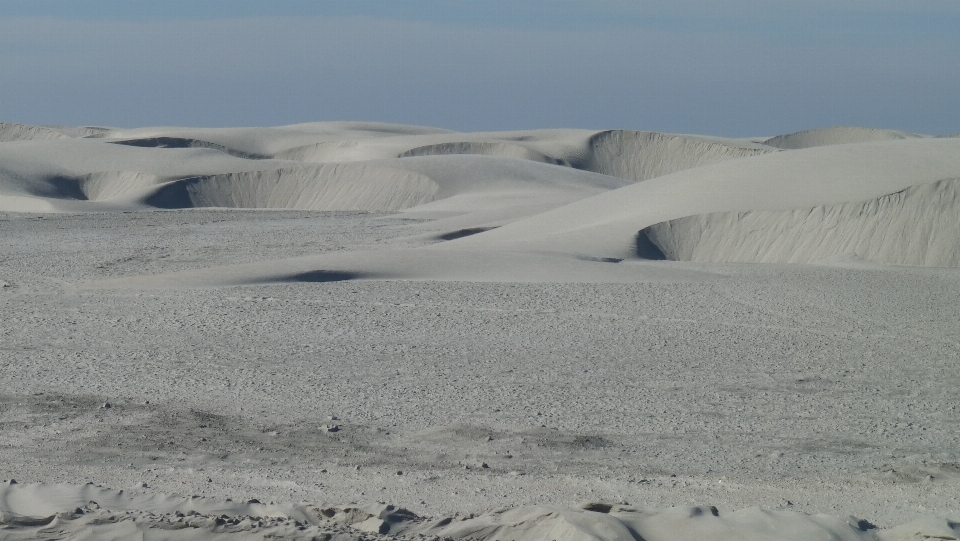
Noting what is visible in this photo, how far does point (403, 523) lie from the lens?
18.4 feet

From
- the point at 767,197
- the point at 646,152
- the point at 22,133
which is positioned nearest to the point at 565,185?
the point at 646,152


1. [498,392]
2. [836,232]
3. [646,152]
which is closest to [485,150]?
[646,152]

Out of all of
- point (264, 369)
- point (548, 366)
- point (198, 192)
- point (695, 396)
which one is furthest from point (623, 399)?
point (198, 192)

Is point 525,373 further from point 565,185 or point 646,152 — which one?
point 646,152

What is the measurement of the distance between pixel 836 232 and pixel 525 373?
43.3 feet

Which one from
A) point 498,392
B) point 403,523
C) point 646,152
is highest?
point 646,152

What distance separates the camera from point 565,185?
47.4 metres

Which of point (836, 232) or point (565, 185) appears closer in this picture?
point (836, 232)

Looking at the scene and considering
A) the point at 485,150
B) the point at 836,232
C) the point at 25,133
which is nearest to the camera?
the point at 836,232

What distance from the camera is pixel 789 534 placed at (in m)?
5.23

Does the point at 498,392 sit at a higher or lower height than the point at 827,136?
lower

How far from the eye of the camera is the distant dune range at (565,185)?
2180 centimetres

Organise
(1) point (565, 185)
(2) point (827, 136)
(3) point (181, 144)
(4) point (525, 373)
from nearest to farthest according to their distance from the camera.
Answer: (4) point (525, 373) < (1) point (565, 185) < (3) point (181, 144) < (2) point (827, 136)

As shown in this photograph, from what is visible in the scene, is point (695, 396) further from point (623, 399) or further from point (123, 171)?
point (123, 171)
